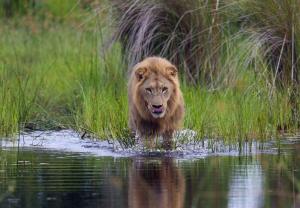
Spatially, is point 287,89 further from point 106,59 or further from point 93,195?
point 93,195

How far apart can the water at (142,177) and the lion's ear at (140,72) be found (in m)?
0.72

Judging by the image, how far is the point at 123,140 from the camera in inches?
424

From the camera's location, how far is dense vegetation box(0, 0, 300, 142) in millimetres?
11516

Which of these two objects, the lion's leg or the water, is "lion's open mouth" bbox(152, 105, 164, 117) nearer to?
the lion's leg

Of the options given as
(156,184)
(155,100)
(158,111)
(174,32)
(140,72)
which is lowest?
(156,184)

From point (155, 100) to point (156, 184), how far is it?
2135 mm

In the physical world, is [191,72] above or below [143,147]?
above

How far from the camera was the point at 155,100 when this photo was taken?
10695mm

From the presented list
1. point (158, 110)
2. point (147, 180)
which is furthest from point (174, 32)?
point (147, 180)

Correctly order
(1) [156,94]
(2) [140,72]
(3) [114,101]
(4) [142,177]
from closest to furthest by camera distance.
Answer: (4) [142,177] → (1) [156,94] → (2) [140,72] → (3) [114,101]

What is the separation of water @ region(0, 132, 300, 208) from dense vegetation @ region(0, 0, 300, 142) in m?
0.50

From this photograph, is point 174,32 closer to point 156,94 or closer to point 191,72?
point 191,72

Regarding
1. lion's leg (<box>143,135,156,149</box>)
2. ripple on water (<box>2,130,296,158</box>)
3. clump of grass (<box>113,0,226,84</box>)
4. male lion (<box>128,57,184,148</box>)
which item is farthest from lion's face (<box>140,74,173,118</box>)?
clump of grass (<box>113,0,226,84</box>)

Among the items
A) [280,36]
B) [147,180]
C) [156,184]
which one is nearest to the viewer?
[156,184]
